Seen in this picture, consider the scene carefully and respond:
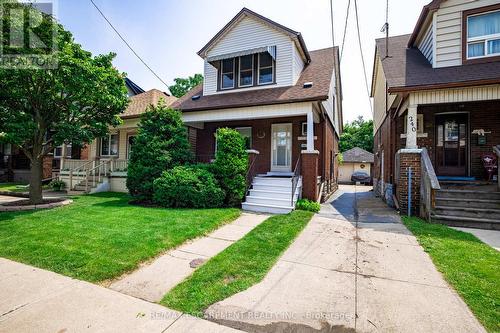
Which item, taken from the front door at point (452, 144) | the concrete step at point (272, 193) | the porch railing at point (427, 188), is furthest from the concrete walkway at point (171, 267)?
the front door at point (452, 144)

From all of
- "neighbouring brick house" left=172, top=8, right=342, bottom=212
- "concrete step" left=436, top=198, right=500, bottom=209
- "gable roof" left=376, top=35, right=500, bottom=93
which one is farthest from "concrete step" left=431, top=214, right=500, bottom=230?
"neighbouring brick house" left=172, top=8, right=342, bottom=212

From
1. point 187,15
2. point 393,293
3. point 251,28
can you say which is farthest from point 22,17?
point 393,293

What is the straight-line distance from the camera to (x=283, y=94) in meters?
10.2

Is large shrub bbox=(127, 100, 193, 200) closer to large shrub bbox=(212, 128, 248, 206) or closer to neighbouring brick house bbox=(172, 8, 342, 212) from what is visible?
neighbouring brick house bbox=(172, 8, 342, 212)

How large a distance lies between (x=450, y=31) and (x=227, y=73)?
29.5ft

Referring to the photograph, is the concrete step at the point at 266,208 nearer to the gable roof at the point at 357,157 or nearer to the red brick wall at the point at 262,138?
the red brick wall at the point at 262,138

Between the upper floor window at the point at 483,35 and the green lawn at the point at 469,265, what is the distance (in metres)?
6.66

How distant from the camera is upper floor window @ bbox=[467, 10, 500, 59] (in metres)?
8.43

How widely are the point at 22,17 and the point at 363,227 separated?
11.7 meters

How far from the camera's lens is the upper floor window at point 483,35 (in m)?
8.43

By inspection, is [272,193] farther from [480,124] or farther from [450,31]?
[450,31]

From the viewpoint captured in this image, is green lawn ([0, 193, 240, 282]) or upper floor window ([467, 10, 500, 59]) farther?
upper floor window ([467, 10, 500, 59])

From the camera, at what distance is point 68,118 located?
941 centimetres

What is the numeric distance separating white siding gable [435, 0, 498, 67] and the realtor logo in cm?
1303
